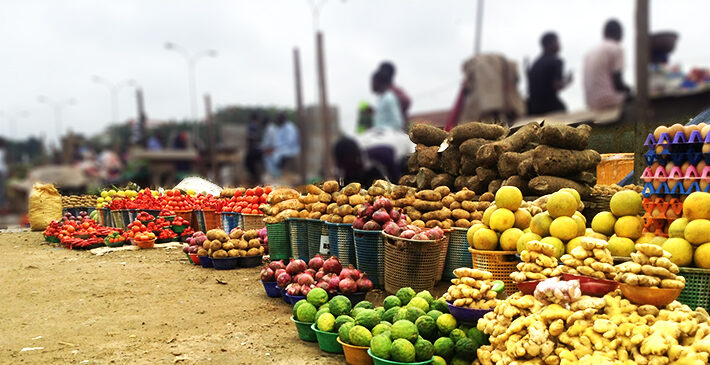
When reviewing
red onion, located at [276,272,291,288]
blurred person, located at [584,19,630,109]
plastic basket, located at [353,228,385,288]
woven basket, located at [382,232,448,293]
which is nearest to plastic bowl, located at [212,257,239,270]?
red onion, located at [276,272,291,288]

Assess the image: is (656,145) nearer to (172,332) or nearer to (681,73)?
(681,73)

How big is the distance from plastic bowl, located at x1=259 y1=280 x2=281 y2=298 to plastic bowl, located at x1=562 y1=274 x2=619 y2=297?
10.8ft

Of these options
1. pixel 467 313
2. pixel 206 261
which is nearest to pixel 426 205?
pixel 467 313

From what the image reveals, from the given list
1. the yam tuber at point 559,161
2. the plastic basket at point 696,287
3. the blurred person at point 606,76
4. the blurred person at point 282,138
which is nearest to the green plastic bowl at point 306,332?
the plastic basket at point 696,287

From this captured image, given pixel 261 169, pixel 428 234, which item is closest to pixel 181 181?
pixel 261 169

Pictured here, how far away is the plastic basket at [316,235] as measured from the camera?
6520mm

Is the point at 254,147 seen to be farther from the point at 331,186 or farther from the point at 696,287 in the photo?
the point at 696,287

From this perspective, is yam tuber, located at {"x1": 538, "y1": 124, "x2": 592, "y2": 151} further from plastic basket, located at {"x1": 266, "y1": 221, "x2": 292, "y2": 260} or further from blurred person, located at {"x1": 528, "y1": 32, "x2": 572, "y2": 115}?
blurred person, located at {"x1": 528, "y1": 32, "x2": 572, "y2": 115}

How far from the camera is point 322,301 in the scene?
454cm

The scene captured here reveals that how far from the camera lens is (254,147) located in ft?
40.4

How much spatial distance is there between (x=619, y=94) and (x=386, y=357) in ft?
8.03

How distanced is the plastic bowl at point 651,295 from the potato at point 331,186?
393 centimetres

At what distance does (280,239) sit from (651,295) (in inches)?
192

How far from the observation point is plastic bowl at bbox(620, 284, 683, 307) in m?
3.17
